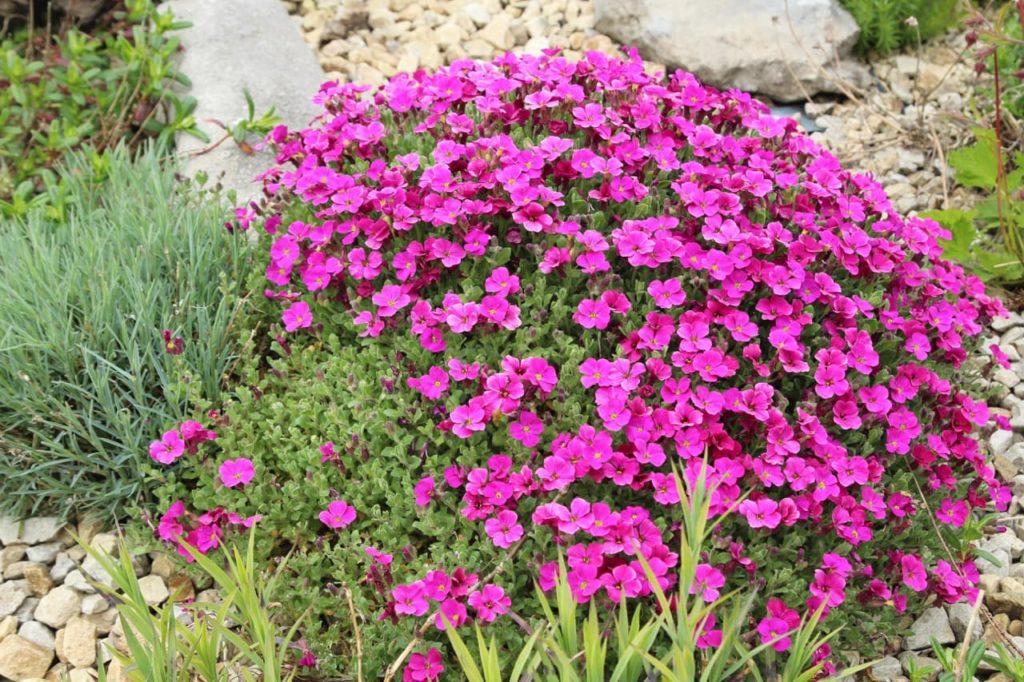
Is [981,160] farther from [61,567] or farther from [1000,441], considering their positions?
[61,567]

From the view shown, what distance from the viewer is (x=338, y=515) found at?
8.79 feet

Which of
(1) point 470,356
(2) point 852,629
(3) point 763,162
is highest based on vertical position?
(3) point 763,162

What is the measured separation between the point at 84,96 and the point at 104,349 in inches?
83.3

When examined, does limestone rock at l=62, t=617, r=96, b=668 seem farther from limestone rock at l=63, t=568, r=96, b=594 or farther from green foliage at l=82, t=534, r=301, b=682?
green foliage at l=82, t=534, r=301, b=682

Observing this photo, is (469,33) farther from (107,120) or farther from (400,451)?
(400,451)

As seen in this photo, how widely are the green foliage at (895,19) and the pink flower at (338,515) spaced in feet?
14.0

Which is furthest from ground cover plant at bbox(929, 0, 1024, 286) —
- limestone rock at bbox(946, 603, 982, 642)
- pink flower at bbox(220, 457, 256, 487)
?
pink flower at bbox(220, 457, 256, 487)

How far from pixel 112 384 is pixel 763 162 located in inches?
86.6

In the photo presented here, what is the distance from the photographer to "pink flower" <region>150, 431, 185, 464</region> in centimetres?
286

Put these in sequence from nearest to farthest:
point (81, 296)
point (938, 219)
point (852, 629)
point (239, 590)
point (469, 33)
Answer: point (239, 590), point (852, 629), point (81, 296), point (938, 219), point (469, 33)

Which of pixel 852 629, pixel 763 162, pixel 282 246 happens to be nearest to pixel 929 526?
pixel 852 629

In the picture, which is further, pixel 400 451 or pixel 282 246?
pixel 282 246

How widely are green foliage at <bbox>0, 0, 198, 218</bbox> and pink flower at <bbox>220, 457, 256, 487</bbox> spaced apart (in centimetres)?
204

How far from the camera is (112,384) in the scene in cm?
320
